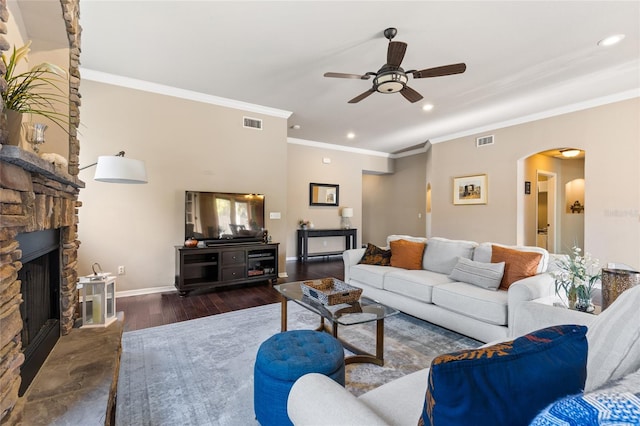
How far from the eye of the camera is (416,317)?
306 centimetres

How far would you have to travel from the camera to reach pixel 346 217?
7.58 m

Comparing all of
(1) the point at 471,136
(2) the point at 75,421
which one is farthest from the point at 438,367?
(1) the point at 471,136

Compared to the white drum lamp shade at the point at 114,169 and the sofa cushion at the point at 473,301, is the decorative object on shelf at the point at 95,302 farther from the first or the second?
the sofa cushion at the point at 473,301

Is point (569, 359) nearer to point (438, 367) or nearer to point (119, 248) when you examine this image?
point (438, 367)

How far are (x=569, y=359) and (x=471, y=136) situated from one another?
6.17 metres

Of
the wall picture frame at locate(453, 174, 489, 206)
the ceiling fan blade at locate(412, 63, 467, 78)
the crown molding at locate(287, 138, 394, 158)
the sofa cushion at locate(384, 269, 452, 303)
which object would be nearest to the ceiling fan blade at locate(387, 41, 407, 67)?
the ceiling fan blade at locate(412, 63, 467, 78)

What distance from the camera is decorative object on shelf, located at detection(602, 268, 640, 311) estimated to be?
1721mm

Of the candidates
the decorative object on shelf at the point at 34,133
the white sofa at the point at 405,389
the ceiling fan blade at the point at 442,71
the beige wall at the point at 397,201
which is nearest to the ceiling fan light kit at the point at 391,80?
the ceiling fan blade at the point at 442,71

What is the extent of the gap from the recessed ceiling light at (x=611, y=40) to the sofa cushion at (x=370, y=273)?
10.3 feet

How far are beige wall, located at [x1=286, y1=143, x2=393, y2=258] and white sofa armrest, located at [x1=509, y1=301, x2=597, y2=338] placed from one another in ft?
17.4

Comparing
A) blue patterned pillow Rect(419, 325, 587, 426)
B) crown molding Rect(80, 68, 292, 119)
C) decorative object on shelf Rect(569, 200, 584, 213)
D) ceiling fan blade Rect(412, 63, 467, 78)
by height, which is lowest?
blue patterned pillow Rect(419, 325, 587, 426)

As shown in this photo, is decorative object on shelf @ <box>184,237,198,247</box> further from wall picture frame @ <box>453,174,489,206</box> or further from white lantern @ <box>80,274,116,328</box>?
wall picture frame @ <box>453,174,489,206</box>

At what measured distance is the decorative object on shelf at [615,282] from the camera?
1.72 m

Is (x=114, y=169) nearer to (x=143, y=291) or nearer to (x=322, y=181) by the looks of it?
(x=143, y=291)
